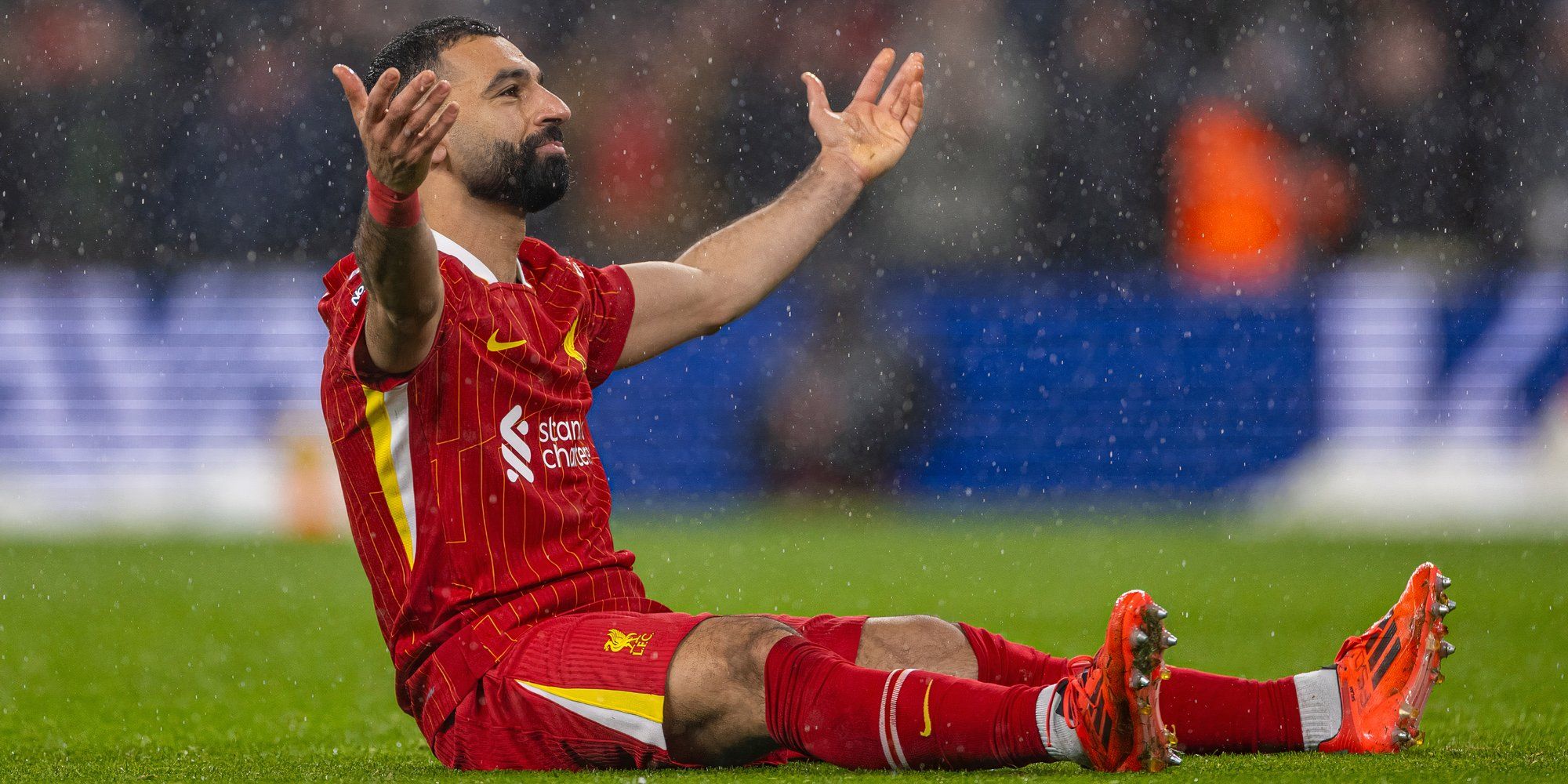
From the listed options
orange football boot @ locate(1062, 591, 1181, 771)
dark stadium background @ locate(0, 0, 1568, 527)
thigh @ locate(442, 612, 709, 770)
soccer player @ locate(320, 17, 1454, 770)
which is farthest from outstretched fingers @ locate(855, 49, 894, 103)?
dark stadium background @ locate(0, 0, 1568, 527)

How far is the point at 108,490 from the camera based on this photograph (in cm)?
1014

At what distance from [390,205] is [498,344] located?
486 millimetres

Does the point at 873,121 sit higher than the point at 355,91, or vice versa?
the point at 873,121

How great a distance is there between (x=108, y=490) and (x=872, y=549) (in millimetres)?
4491

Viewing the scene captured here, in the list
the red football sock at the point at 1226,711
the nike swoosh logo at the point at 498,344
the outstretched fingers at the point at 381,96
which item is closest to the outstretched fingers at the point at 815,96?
the nike swoosh logo at the point at 498,344

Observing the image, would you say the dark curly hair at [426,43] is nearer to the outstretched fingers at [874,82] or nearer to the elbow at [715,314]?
the elbow at [715,314]

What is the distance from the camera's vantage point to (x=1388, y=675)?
3154 millimetres

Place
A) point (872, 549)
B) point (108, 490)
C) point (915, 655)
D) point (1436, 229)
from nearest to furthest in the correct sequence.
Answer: point (915, 655) → point (872, 549) → point (108, 490) → point (1436, 229)

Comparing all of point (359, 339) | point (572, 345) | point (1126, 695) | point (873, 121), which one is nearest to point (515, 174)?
point (572, 345)

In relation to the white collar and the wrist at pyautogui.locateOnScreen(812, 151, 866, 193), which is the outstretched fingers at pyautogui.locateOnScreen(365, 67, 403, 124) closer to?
the white collar

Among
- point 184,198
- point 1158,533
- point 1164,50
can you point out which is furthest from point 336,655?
point 1164,50

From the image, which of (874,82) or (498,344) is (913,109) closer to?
(874,82)

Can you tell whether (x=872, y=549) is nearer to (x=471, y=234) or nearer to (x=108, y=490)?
(x=108, y=490)

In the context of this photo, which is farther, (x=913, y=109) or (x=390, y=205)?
(x=913, y=109)
